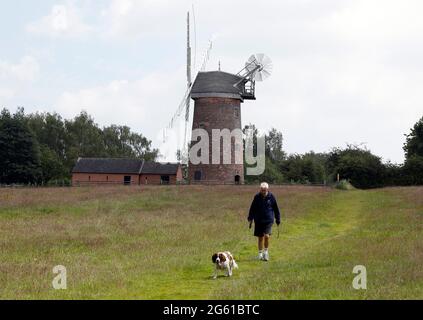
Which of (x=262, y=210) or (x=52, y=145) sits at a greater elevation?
(x=52, y=145)

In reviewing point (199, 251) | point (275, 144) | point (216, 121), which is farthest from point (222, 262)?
point (275, 144)

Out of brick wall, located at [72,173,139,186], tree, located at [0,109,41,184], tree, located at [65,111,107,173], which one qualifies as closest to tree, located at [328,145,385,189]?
brick wall, located at [72,173,139,186]

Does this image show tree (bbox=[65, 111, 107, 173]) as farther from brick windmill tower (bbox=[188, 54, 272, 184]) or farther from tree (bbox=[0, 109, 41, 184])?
brick windmill tower (bbox=[188, 54, 272, 184])

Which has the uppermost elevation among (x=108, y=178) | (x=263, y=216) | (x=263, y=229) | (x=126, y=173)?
(x=126, y=173)

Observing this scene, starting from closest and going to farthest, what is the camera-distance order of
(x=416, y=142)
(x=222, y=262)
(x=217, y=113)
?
(x=222, y=262) → (x=217, y=113) → (x=416, y=142)

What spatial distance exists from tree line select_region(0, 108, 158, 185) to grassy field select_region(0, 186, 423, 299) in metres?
49.4

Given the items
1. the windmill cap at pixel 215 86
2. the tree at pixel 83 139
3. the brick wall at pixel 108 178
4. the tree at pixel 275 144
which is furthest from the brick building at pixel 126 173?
the tree at pixel 275 144

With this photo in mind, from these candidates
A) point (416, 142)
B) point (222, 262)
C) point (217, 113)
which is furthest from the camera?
point (416, 142)

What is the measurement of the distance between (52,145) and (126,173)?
110 ft

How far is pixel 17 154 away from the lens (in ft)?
271

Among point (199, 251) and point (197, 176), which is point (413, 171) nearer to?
point (197, 176)

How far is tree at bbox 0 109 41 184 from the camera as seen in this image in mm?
82562

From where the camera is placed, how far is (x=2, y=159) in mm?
82500
